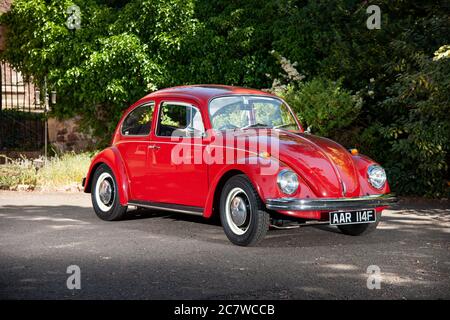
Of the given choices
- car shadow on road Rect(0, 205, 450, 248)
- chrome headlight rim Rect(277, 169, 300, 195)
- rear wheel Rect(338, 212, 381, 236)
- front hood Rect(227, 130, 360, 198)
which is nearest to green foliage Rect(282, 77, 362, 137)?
car shadow on road Rect(0, 205, 450, 248)

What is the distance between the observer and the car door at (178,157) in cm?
809

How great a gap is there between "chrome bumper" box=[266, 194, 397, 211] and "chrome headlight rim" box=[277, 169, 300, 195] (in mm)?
124

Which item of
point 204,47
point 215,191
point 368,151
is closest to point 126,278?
point 215,191

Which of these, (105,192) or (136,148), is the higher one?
(136,148)

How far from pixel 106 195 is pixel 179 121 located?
174cm

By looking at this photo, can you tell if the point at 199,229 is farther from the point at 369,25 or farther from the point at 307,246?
the point at 369,25

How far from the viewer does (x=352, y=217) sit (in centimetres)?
734

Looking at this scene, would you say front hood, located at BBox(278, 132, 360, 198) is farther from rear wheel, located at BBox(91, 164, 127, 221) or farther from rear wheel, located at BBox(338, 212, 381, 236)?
rear wheel, located at BBox(91, 164, 127, 221)

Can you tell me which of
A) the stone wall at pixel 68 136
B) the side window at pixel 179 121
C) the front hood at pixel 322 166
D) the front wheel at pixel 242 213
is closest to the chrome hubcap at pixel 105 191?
the side window at pixel 179 121

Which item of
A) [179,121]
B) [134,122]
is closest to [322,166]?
[179,121]

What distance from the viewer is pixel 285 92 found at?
14.8 m

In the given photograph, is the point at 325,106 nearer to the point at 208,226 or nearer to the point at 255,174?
the point at 208,226

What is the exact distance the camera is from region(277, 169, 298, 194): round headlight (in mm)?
7129
